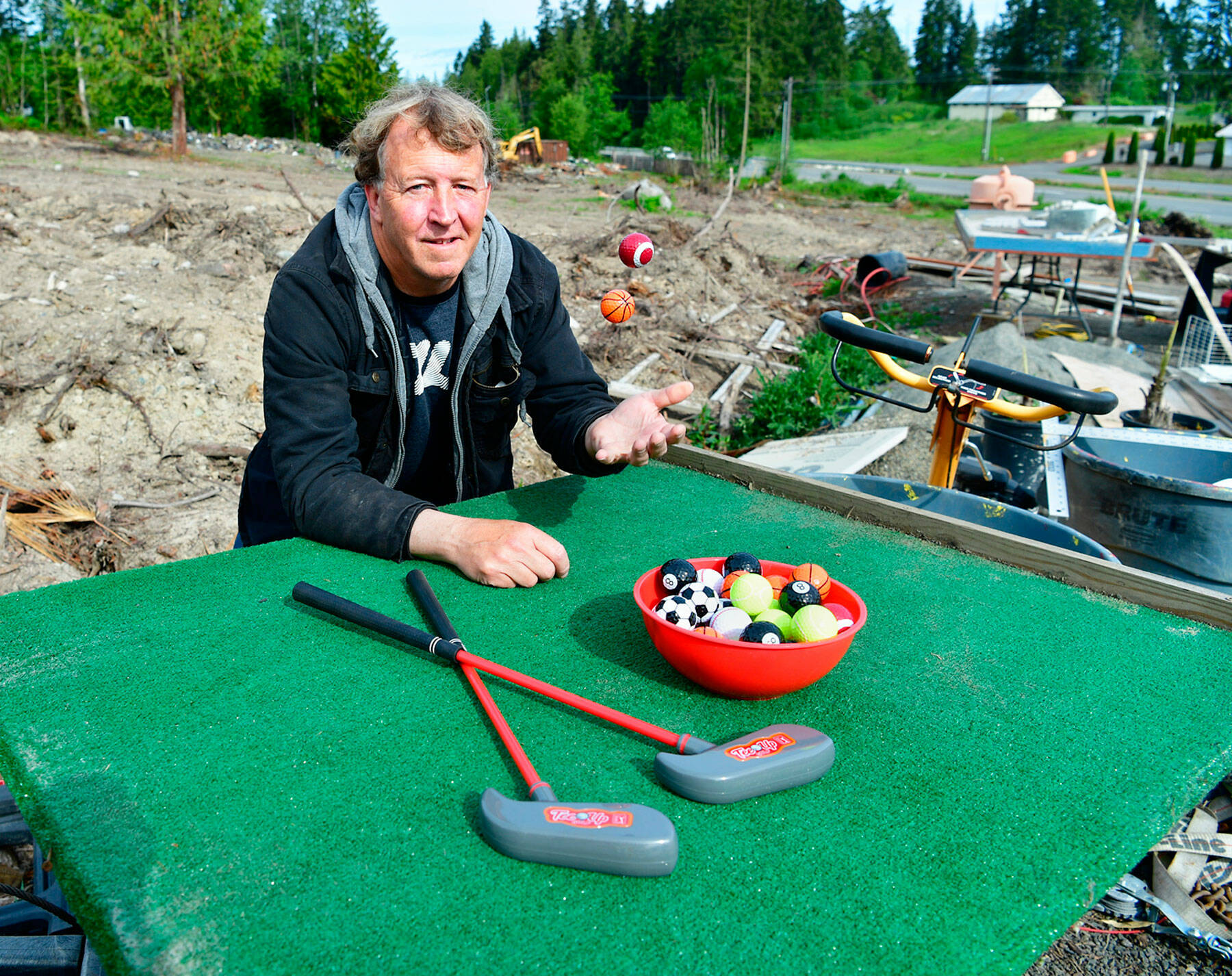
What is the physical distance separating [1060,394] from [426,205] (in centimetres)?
159

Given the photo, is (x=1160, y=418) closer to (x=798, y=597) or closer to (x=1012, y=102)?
(x=798, y=597)

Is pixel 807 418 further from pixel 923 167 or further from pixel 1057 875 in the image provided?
pixel 923 167

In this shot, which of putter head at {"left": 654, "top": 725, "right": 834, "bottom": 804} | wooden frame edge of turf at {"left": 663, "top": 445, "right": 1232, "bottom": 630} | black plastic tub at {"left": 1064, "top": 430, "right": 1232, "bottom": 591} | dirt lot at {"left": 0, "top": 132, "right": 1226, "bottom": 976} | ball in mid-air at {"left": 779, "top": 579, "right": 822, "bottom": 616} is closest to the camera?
putter head at {"left": 654, "top": 725, "right": 834, "bottom": 804}

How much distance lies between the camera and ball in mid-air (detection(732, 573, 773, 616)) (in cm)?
153

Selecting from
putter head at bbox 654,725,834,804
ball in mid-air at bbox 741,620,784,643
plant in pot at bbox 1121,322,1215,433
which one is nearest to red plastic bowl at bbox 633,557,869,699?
Answer: ball in mid-air at bbox 741,620,784,643

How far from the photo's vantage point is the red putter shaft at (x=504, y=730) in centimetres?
121

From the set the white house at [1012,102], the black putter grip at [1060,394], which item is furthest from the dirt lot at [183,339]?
the white house at [1012,102]

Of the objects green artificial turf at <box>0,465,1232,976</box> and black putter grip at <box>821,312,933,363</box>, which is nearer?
green artificial turf at <box>0,465,1232,976</box>

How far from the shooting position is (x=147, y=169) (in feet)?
59.9

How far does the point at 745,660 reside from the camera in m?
1.35

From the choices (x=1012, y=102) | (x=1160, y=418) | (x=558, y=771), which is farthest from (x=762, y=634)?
(x=1012, y=102)

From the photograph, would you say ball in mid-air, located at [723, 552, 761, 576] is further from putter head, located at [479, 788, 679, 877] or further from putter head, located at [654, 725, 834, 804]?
putter head, located at [479, 788, 679, 877]

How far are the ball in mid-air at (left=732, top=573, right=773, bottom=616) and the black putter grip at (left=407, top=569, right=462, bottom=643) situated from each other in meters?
0.50

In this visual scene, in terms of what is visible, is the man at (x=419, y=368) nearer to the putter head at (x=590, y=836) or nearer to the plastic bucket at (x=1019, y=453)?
the putter head at (x=590, y=836)
